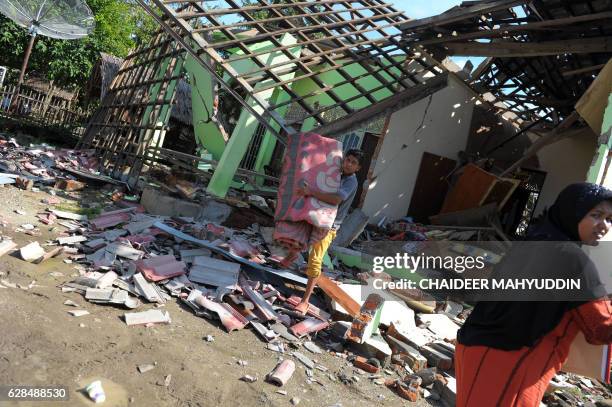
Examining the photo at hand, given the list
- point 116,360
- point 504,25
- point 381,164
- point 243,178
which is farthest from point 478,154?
point 116,360

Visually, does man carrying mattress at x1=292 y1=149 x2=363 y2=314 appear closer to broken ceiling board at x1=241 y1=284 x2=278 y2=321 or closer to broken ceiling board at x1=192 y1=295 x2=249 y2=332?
broken ceiling board at x1=241 y1=284 x2=278 y2=321

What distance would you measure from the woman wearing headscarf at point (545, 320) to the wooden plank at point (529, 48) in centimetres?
526

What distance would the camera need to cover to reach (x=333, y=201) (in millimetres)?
4707

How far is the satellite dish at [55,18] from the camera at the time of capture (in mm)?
11133

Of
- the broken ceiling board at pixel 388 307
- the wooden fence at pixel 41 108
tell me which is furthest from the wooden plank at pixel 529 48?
the wooden fence at pixel 41 108

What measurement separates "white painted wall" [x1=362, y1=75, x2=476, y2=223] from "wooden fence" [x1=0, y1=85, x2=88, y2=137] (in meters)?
10.8

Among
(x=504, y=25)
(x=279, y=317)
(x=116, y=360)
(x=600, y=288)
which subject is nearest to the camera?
(x=600, y=288)

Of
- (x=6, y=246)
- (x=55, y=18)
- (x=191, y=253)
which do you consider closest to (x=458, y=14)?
(x=191, y=253)

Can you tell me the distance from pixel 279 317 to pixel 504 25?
6.06 m

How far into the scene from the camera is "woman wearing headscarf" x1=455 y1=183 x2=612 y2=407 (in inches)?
76.1

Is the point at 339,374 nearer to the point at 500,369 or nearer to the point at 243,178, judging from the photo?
the point at 500,369

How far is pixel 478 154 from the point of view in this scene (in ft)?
33.8

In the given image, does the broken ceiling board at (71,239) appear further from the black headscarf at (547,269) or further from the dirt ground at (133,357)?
the black headscarf at (547,269)

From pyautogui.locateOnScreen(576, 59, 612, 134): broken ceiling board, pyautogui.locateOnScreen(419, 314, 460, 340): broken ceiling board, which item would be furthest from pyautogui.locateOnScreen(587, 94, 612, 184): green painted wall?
pyautogui.locateOnScreen(419, 314, 460, 340): broken ceiling board
